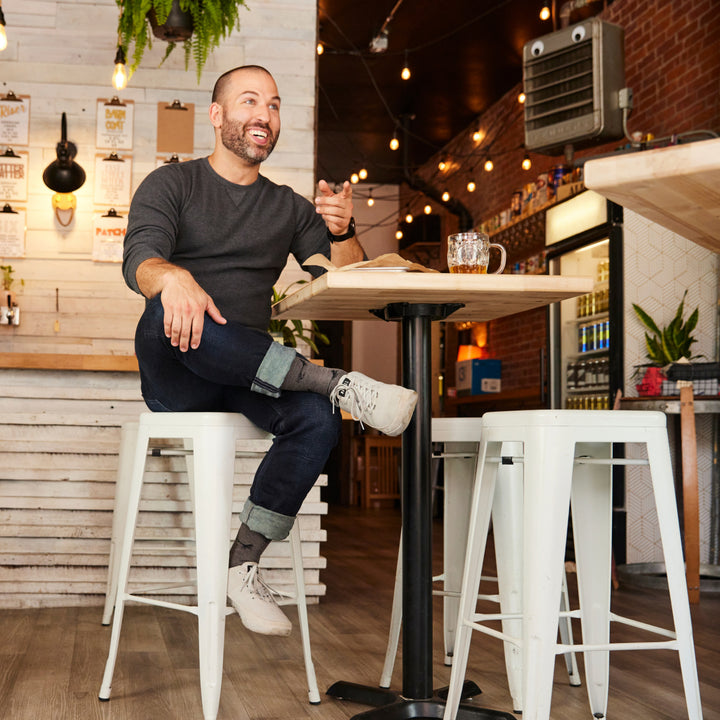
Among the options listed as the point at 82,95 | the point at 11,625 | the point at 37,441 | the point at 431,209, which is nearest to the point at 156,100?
the point at 82,95

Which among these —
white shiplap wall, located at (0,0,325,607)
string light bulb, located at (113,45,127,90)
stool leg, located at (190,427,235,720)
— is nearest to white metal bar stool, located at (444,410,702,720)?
stool leg, located at (190,427,235,720)

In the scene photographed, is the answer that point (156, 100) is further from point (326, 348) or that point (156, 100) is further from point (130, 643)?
point (326, 348)

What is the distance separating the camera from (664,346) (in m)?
4.07

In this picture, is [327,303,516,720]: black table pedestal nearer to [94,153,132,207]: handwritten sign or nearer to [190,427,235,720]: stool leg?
[190,427,235,720]: stool leg

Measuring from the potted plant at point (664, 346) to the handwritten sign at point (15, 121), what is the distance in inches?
120

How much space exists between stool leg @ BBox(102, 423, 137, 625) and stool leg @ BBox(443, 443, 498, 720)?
1.44 m

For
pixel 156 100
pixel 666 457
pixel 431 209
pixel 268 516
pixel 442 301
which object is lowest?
pixel 268 516

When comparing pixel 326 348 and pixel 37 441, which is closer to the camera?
pixel 37 441

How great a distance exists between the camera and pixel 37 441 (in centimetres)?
331

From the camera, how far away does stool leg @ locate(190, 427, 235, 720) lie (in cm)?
183

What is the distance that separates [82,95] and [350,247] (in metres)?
2.80

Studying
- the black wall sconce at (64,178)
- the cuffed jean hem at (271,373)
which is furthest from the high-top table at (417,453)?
the black wall sconce at (64,178)

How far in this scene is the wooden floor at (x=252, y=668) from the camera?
197 centimetres

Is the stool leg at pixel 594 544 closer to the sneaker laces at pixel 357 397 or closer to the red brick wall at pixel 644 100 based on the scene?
the sneaker laces at pixel 357 397
